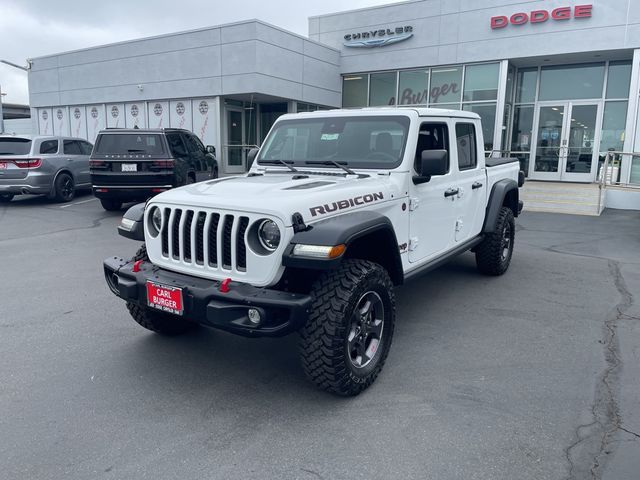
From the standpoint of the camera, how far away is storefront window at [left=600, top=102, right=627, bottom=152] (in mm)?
15844

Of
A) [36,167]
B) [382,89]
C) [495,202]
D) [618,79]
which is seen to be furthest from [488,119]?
[36,167]

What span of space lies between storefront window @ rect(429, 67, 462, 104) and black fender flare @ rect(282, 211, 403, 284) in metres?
15.4

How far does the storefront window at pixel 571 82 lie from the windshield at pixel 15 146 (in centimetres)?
1559

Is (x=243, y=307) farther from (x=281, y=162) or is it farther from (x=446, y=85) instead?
(x=446, y=85)

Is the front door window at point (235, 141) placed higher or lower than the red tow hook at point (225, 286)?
higher

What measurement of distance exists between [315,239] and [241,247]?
0.50m

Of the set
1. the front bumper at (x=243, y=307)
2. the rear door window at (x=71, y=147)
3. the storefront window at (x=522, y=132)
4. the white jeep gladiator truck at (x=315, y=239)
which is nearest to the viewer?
the front bumper at (x=243, y=307)

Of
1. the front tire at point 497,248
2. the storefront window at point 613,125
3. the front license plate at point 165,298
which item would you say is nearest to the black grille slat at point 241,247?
the front license plate at point 165,298

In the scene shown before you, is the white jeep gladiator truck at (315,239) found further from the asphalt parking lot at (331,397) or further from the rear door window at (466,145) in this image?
the asphalt parking lot at (331,397)

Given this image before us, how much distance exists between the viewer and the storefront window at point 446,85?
58.4ft

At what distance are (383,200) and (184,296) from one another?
5.39 feet

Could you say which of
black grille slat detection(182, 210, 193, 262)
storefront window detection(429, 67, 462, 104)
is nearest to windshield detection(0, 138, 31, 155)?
black grille slat detection(182, 210, 193, 262)

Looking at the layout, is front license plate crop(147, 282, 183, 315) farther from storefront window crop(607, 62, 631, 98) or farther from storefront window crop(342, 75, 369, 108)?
storefront window crop(342, 75, 369, 108)

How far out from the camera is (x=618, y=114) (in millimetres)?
15938
